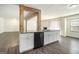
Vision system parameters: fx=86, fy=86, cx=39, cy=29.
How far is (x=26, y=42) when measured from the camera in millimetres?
3604

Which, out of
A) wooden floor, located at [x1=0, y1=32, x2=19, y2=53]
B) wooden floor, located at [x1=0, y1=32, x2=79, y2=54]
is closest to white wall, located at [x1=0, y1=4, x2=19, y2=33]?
wooden floor, located at [x1=0, y1=32, x2=19, y2=53]

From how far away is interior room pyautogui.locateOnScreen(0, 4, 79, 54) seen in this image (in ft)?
12.2

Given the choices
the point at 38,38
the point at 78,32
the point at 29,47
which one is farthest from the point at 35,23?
the point at 78,32

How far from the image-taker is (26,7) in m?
4.52

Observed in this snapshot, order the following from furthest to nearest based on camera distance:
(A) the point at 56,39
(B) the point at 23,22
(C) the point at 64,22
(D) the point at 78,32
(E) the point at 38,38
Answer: (C) the point at 64,22 < (D) the point at 78,32 < (A) the point at 56,39 < (B) the point at 23,22 < (E) the point at 38,38

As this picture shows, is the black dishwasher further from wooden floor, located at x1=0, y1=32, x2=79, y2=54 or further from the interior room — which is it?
wooden floor, located at x1=0, y1=32, x2=79, y2=54

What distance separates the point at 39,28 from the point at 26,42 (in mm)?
2150

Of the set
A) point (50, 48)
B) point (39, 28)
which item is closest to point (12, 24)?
point (39, 28)

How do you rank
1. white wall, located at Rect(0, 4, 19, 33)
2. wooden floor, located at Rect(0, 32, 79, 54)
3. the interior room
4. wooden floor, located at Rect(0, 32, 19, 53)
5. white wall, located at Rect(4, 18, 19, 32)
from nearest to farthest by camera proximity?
wooden floor, located at Rect(0, 32, 79, 54), the interior room, wooden floor, located at Rect(0, 32, 19, 53), white wall, located at Rect(0, 4, 19, 33), white wall, located at Rect(4, 18, 19, 32)

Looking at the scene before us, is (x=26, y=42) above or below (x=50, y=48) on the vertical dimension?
above

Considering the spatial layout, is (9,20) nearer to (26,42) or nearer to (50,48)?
(26,42)

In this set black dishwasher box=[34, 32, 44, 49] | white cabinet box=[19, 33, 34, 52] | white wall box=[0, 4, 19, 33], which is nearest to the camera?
white cabinet box=[19, 33, 34, 52]

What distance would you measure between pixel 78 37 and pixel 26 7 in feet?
14.8
